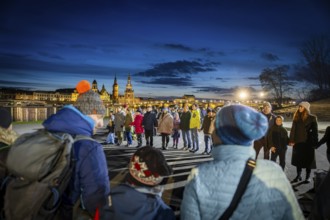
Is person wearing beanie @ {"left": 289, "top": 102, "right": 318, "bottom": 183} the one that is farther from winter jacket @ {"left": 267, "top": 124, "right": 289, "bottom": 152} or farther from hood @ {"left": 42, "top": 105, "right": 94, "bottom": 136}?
hood @ {"left": 42, "top": 105, "right": 94, "bottom": 136}

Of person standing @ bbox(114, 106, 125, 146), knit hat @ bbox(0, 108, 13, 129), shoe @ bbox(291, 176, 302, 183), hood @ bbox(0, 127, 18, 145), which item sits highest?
knit hat @ bbox(0, 108, 13, 129)

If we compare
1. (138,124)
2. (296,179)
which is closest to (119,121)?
(138,124)

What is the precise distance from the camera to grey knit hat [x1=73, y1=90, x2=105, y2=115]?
9.05 ft

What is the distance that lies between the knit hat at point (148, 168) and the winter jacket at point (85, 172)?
384mm

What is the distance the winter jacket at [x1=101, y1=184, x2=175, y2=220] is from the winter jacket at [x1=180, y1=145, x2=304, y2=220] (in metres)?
0.17

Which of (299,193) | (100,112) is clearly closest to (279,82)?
(299,193)

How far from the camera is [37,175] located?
6.19 ft

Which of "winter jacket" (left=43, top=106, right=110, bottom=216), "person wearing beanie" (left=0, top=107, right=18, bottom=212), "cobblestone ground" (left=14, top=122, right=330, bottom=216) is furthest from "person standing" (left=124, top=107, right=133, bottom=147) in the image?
"winter jacket" (left=43, top=106, right=110, bottom=216)

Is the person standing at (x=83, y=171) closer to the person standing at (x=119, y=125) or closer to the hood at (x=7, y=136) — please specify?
the hood at (x=7, y=136)

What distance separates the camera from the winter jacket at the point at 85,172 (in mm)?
2221

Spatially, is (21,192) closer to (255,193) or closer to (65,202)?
(65,202)

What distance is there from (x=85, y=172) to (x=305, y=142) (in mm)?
5932

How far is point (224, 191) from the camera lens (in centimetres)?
180

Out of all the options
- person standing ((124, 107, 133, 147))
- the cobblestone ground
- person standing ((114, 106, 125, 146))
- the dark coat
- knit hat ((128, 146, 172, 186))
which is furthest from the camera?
person standing ((114, 106, 125, 146))
